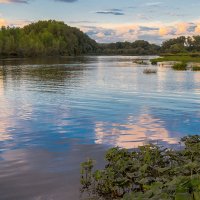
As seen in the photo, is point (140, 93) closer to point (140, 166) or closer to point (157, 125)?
point (157, 125)

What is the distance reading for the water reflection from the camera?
19930 mm

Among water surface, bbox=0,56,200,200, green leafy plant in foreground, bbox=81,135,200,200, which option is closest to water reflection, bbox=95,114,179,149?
water surface, bbox=0,56,200,200

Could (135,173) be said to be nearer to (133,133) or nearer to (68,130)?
(133,133)

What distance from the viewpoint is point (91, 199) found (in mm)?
12352

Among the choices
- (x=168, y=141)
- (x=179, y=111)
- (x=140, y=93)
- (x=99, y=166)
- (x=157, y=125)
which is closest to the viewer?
(x=99, y=166)

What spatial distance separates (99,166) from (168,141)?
588 centimetres

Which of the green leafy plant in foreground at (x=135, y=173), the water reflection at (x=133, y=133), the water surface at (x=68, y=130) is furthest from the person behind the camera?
the water reflection at (x=133, y=133)

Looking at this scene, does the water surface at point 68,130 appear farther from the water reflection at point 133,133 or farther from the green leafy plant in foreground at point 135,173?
the green leafy plant in foreground at point 135,173

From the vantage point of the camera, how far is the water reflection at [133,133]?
19930mm

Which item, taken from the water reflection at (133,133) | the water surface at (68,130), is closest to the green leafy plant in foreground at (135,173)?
the water surface at (68,130)

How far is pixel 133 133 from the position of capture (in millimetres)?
21922

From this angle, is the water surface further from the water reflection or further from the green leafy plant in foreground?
the green leafy plant in foreground

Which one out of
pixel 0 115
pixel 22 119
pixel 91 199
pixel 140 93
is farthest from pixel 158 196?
pixel 140 93

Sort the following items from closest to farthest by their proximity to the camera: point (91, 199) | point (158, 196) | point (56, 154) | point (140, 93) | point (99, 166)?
point (158, 196) → point (91, 199) → point (99, 166) → point (56, 154) → point (140, 93)
